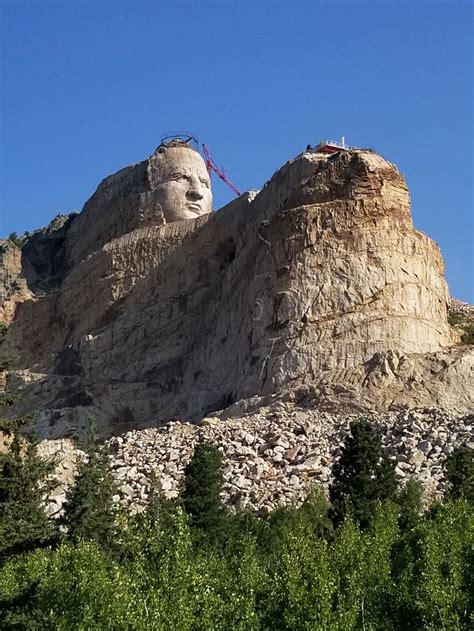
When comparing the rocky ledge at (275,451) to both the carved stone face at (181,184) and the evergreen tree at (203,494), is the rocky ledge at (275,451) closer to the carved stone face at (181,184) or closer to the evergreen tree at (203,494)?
the evergreen tree at (203,494)

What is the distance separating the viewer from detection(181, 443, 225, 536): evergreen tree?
2591 cm

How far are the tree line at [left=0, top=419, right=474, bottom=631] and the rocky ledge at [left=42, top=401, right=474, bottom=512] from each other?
2382 millimetres

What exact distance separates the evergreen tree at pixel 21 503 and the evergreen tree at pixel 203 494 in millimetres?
3248

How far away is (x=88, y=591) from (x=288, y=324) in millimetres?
24141

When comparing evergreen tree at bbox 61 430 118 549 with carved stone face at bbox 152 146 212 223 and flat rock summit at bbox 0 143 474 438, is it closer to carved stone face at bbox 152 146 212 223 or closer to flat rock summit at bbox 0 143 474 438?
flat rock summit at bbox 0 143 474 438

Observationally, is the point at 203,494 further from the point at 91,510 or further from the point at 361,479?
the point at 361,479

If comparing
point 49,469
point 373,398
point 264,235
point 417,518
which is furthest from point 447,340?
point 49,469

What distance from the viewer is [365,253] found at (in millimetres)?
40844

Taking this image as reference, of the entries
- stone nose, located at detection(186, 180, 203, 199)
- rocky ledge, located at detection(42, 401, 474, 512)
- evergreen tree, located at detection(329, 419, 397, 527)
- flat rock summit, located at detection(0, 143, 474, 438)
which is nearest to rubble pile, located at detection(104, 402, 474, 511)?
rocky ledge, located at detection(42, 401, 474, 512)

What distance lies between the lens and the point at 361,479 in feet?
87.4

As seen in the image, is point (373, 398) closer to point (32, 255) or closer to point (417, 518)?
point (417, 518)

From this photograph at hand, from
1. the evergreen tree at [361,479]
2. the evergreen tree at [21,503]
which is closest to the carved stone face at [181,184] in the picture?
the evergreen tree at [361,479]

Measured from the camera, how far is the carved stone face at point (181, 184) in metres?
57.3

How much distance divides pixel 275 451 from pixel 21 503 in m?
10.7
